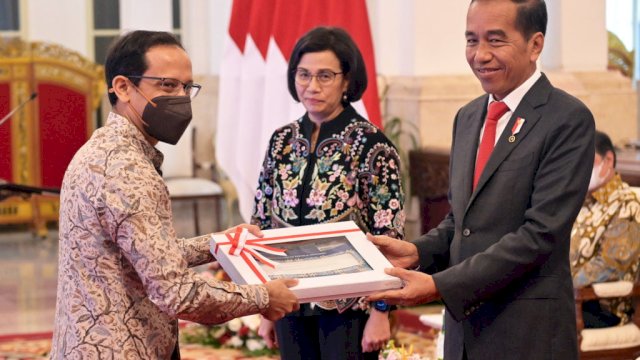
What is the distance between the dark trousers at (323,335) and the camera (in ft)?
11.2

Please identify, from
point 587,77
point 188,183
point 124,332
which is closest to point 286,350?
point 124,332

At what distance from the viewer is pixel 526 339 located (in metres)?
2.57

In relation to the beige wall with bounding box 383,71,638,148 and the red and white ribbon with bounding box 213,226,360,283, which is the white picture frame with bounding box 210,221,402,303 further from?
the beige wall with bounding box 383,71,638,148

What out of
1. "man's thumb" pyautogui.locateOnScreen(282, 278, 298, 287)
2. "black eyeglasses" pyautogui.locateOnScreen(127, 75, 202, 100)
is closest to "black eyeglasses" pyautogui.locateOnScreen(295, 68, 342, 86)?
"black eyeglasses" pyautogui.locateOnScreen(127, 75, 202, 100)

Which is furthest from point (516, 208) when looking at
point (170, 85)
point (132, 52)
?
point (132, 52)

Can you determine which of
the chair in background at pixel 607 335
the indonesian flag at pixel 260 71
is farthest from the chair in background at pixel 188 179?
the chair in background at pixel 607 335

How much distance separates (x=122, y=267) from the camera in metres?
2.47

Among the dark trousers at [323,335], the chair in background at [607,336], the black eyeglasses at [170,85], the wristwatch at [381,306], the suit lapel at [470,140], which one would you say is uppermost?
the black eyeglasses at [170,85]

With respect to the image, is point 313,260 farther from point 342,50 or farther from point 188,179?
point 188,179

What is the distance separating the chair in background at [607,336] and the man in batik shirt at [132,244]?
231 cm

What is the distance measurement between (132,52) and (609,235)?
2.75 m

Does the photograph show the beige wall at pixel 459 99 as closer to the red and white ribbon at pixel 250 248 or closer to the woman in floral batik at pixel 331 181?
the woman in floral batik at pixel 331 181

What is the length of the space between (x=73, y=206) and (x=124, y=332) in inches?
12.1

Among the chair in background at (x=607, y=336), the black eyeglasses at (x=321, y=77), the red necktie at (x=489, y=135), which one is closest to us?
the red necktie at (x=489, y=135)
